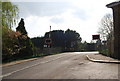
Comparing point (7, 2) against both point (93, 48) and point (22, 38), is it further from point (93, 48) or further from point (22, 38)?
point (93, 48)

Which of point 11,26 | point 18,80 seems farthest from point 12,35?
point 18,80

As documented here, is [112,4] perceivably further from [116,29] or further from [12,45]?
[12,45]

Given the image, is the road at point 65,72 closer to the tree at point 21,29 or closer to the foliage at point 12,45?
the foliage at point 12,45

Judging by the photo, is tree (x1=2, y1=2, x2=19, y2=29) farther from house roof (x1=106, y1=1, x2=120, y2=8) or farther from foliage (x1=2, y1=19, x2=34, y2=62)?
house roof (x1=106, y1=1, x2=120, y2=8)

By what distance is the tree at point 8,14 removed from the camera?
29495 mm

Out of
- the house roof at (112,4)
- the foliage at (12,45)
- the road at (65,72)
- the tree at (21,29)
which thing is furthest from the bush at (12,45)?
the house roof at (112,4)

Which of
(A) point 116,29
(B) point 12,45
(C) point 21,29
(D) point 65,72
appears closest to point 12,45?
(B) point 12,45

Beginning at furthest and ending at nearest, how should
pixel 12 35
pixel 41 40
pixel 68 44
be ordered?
pixel 68 44 → pixel 41 40 → pixel 12 35

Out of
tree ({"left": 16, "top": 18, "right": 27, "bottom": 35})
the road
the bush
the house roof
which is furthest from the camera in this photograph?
tree ({"left": 16, "top": 18, "right": 27, "bottom": 35})

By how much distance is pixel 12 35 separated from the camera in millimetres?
30125

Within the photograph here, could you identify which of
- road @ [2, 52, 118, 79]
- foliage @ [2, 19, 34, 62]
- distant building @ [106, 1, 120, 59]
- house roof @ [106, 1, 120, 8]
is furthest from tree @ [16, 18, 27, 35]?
road @ [2, 52, 118, 79]

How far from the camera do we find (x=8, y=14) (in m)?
30.7

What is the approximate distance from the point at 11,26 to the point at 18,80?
1964 centimetres

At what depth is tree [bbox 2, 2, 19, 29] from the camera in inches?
1161
